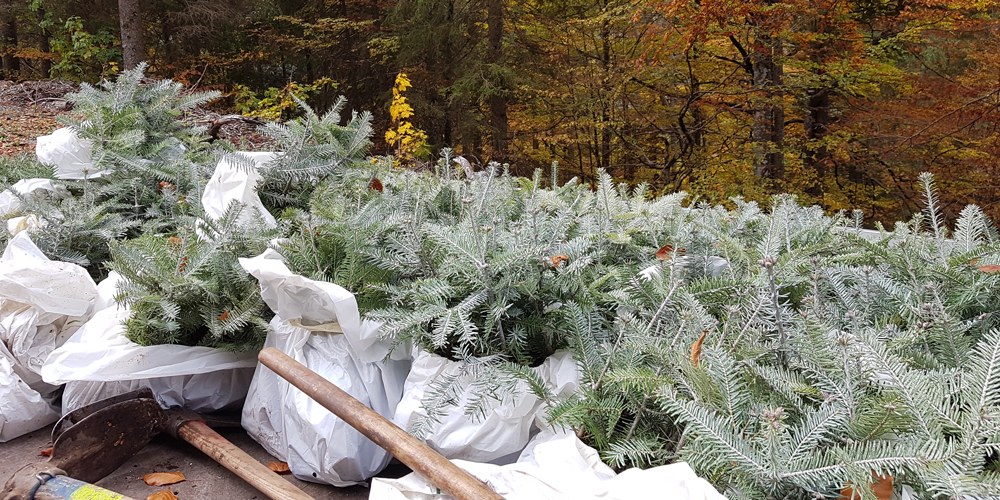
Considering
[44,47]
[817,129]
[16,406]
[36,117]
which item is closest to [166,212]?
[16,406]

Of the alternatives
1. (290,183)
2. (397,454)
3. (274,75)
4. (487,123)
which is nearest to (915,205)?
(487,123)

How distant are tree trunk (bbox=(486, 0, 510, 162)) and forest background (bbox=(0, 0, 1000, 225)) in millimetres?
35

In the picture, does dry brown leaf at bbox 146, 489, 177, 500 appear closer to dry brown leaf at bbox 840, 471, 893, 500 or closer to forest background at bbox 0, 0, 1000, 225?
dry brown leaf at bbox 840, 471, 893, 500

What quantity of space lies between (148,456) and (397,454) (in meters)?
1.20

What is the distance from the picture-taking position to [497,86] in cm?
970

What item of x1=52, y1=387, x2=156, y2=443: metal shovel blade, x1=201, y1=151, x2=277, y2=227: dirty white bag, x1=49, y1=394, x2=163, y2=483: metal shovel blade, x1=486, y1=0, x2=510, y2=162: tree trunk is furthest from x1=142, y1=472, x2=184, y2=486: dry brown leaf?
x1=486, y1=0, x2=510, y2=162: tree trunk

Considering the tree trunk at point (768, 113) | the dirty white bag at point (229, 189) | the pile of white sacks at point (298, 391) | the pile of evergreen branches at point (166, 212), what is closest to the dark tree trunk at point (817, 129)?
the tree trunk at point (768, 113)

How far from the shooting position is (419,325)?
1.54 m

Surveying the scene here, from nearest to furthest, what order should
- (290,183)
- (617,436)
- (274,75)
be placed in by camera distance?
1. (617,436)
2. (290,183)
3. (274,75)

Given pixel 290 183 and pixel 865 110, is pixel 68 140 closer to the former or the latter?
pixel 290 183

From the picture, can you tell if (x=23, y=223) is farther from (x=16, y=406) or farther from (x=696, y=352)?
(x=696, y=352)

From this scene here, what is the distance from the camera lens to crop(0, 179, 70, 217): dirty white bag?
10.0 ft

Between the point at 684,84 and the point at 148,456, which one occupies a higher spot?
the point at 684,84

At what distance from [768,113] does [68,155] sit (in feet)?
24.1
